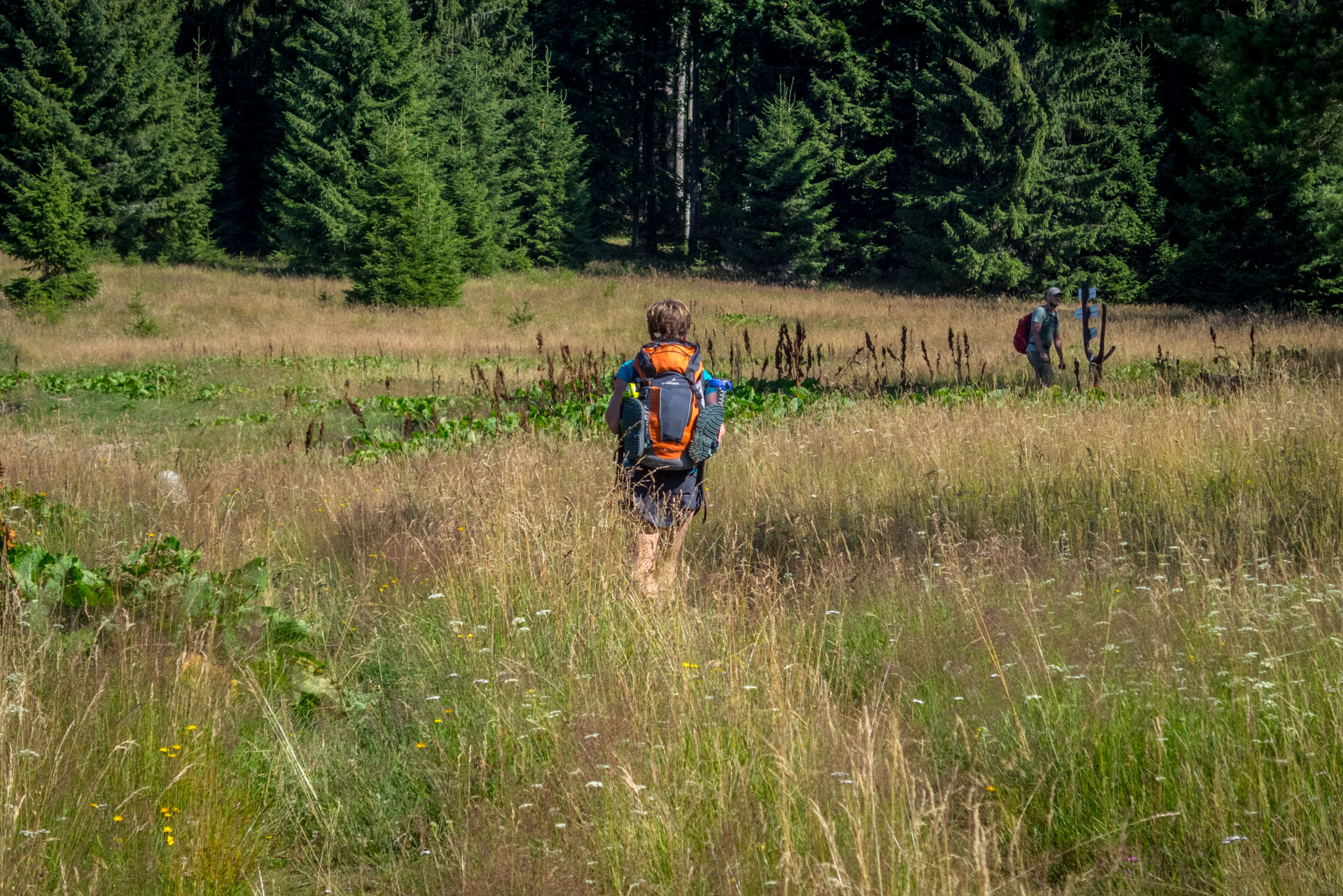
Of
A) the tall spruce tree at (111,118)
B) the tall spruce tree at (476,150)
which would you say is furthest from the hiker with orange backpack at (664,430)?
the tall spruce tree at (111,118)

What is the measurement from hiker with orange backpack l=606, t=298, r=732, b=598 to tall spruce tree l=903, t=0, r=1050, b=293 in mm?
35242

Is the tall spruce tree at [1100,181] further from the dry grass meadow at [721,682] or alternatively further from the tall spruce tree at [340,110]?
the dry grass meadow at [721,682]

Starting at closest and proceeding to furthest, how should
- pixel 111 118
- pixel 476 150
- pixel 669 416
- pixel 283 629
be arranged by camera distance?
pixel 283 629 → pixel 669 416 → pixel 111 118 → pixel 476 150

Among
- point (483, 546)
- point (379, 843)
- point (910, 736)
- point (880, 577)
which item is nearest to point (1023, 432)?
point (880, 577)

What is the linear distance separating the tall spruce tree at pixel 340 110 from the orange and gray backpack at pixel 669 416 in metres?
35.8

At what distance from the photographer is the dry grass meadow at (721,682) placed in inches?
99.3

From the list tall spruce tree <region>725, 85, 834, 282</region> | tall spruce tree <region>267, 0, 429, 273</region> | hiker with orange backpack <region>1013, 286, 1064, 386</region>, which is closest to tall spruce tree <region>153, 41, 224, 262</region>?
tall spruce tree <region>267, 0, 429, 273</region>

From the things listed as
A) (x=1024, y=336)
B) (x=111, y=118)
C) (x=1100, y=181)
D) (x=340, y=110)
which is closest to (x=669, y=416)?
(x=1024, y=336)

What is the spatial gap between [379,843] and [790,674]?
128 centimetres

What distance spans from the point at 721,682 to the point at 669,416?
177 cm

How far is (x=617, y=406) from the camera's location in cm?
496

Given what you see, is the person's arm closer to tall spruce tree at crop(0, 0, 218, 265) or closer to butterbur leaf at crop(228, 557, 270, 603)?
butterbur leaf at crop(228, 557, 270, 603)

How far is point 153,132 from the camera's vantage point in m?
42.6

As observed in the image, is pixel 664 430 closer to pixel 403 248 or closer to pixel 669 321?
pixel 669 321
